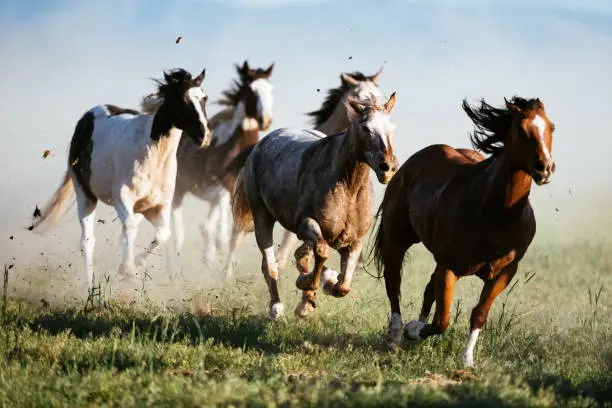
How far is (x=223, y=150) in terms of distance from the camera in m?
15.5

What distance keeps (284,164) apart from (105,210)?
6724 millimetres

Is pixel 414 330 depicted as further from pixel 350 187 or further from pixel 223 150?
pixel 223 150

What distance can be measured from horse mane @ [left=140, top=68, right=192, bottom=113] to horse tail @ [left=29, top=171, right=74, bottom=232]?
2.12 m

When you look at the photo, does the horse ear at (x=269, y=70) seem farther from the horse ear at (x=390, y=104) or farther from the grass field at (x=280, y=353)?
the horse ear at (x=390, y=104)

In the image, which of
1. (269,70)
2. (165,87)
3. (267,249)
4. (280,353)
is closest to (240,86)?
(269,70)

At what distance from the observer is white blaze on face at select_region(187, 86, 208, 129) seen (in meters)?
12.4

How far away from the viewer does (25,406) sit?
5.84 meters

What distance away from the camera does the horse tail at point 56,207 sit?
14.5 meters

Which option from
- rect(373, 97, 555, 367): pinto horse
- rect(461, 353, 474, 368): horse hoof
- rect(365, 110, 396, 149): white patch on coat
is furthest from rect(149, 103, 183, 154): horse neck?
rect(461, 353, 474, 368): horse hoof

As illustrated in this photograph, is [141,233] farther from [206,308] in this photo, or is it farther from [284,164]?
[284,164]

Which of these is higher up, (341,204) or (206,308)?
(341,204)

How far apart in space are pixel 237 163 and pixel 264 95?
112cm

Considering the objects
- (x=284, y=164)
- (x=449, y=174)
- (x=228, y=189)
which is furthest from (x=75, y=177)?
(x=449, y=174)

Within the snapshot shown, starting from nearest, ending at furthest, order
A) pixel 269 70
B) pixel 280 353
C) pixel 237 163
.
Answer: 1. pixel 280 353
2. pixel 237 163
3. pixel 269 70
